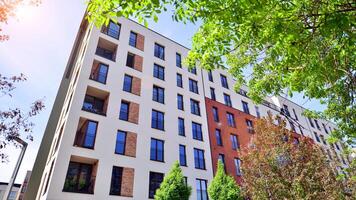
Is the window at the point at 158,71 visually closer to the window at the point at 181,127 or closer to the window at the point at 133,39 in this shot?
the window at the point at 133,39

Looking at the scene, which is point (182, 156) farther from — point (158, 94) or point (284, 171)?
point (284, 171)

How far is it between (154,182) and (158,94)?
9.06 meters

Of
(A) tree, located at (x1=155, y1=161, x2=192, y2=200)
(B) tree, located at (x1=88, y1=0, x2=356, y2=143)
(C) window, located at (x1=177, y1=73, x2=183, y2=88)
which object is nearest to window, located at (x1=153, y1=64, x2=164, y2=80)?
(C) window, located at (x1=177, y1=73, x2=183, y2=88)

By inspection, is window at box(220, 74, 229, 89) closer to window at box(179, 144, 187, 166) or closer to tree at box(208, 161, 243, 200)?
window at box(179, 144, 187, 166)

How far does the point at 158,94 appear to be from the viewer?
22531mm

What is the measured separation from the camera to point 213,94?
2884 cm

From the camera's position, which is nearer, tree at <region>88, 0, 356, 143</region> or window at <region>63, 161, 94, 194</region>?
tree at <region>88, 0, 356, 143</region>

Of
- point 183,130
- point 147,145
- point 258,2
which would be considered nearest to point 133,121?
point 147,145

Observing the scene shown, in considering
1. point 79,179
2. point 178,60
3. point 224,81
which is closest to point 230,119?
point 224,81

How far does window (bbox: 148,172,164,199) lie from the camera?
16859mm

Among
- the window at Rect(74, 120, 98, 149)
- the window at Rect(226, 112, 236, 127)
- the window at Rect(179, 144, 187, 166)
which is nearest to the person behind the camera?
the window at Rect(74, 120, 98, 149)

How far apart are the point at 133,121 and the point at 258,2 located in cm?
1649

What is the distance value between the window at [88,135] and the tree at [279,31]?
42.7ft

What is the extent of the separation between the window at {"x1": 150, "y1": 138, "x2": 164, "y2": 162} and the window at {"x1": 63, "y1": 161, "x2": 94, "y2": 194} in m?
5.18
